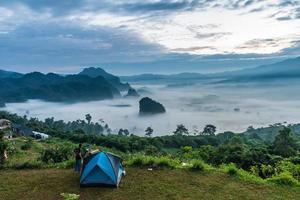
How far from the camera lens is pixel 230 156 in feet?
68.7

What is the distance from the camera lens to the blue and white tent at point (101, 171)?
465 inches

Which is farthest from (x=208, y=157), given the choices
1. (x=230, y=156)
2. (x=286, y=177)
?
(x=286, y=177)

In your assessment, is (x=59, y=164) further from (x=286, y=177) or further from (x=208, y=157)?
(x=208, y=157)

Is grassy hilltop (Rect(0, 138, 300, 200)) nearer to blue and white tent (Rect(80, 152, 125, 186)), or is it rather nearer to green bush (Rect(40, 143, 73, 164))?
blue and white tent (Rect(80, 152, 125, 186))

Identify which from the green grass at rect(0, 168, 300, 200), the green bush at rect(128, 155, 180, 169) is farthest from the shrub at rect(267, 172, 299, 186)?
the green bush at rect(128, 155, 180, 169)

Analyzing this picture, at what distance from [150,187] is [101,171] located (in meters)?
1.83

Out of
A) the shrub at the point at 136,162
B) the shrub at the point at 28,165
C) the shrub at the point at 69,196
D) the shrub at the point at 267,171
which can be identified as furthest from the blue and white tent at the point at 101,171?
the shrub at the point at 267,171

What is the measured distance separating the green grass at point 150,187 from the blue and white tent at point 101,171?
265 millimetres

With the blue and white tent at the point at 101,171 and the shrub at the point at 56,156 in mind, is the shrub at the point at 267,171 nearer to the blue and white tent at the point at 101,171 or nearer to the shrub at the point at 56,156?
the blue and white tent at the point at 101,171

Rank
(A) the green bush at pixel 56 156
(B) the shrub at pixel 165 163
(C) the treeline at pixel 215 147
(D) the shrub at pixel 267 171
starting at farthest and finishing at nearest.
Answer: (C) the treeline at pixel 215 147 → (A) the green bush at pixel 56 156 → (D) the shrub at pixel 267 171 → (B) the shrub at pixel 165 163

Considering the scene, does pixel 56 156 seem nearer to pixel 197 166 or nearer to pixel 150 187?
pixel 150 187

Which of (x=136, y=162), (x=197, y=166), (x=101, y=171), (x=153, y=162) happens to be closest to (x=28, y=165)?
(x=101, y=171)

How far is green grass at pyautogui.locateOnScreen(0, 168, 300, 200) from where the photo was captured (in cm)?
1097

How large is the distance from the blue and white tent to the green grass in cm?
27
